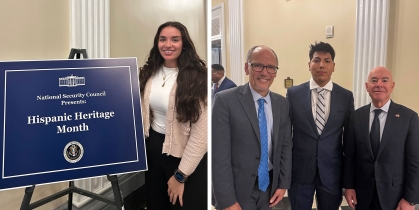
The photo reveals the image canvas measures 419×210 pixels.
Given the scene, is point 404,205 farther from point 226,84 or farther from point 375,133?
point 226,84

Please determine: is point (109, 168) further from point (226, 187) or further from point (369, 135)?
point (369, 135)

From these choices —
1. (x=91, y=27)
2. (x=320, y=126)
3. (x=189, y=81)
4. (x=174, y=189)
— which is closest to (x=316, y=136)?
(x=320, y=126)

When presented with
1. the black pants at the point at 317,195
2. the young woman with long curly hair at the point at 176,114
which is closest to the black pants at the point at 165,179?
the young woman with long curly hair at the point at 176,114

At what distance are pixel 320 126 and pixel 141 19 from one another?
1277mm

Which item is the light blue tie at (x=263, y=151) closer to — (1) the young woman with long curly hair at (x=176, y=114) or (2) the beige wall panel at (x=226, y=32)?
(2) the beige wall panel at (x=226, y=32)

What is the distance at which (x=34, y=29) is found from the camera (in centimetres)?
144

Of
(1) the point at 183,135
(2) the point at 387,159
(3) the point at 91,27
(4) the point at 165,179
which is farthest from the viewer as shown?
(3) the point at 91,27

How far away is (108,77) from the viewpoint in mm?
1311

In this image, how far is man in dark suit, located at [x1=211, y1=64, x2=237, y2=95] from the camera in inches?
32.9

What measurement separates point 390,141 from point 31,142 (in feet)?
4.37

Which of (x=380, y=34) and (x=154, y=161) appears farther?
(x=154, y=161)

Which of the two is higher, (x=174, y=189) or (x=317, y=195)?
(x=317, y=195)

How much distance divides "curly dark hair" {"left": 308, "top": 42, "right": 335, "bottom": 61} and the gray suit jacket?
0.51 feet

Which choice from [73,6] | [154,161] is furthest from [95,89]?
[73,6]
